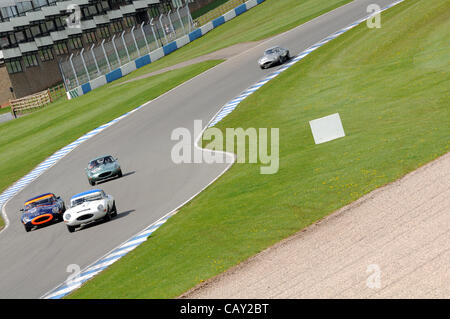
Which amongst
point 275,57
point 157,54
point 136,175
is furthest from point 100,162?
point 157,54

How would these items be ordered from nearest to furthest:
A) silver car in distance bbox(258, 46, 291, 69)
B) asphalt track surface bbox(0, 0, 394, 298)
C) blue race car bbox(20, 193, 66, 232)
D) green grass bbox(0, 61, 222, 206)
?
asphalt track surface bbox(0, 0, 394, 298)
blue race car bbox(20, 193, 66, 232)
silver car in distance bbox(258, 46, 291, 69)
green grass bbox(0, 61, 222, 206)

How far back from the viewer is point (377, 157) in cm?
1712

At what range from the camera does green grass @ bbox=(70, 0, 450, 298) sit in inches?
558

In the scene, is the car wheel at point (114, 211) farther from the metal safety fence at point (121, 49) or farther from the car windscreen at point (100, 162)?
the metal safety fence at point (121, 49)

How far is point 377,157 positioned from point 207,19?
178 feet

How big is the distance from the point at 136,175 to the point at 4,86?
5073 centimetres

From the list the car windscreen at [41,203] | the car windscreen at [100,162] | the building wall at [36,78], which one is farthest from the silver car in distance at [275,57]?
the building wall at [36,78]

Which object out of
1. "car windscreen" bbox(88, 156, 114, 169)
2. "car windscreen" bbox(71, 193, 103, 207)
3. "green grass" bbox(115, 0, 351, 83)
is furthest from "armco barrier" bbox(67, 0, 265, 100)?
"car windscreen" bbox(71, 193, 103, 207)

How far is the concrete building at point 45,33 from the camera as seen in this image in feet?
244

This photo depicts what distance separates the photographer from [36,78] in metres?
77.8

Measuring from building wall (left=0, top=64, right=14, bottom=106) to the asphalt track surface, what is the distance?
117 ft

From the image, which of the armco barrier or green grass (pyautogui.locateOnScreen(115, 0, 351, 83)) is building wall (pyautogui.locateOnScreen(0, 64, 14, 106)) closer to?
the armco barrier

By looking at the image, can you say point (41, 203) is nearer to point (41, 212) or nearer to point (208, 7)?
point (41, 212)
